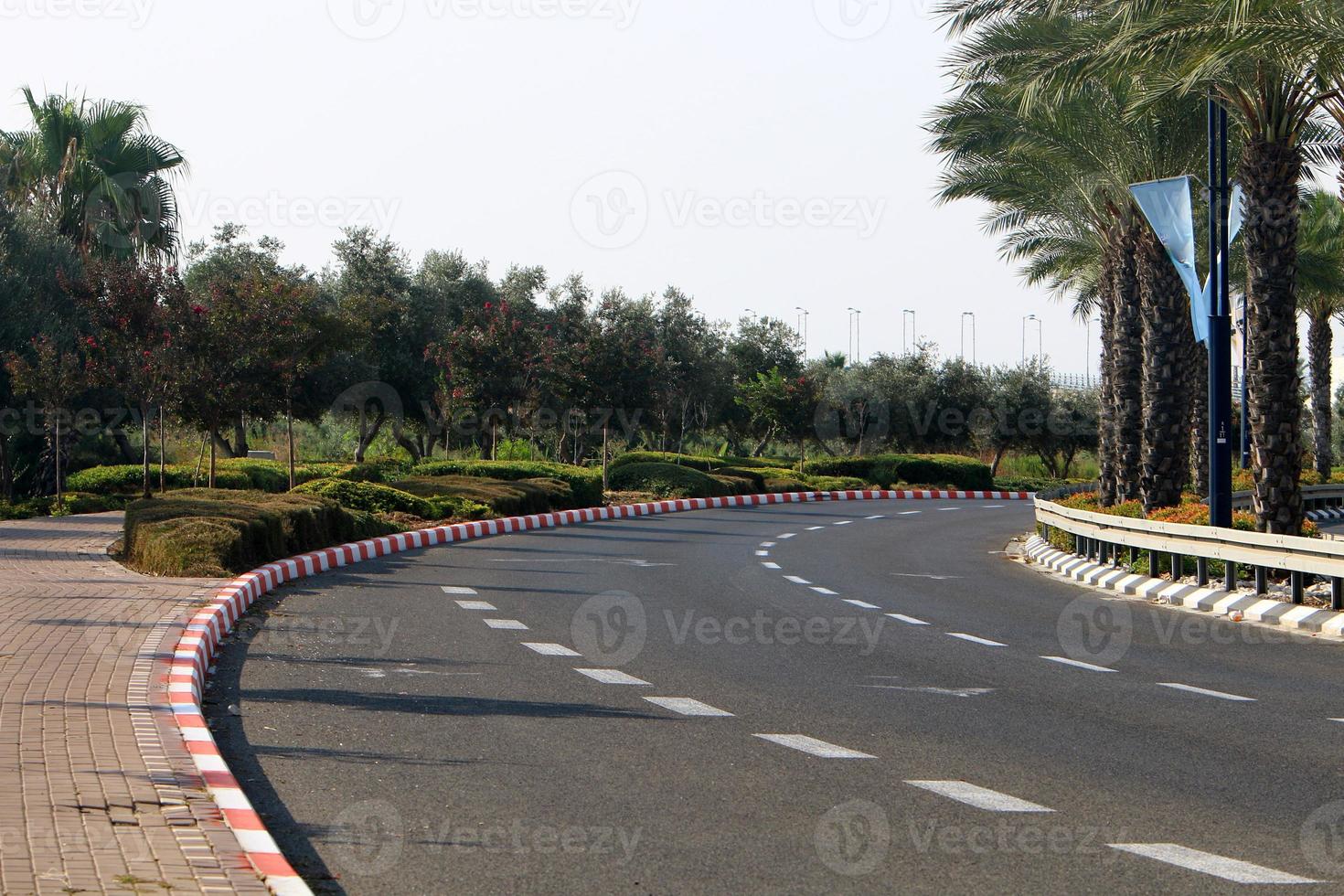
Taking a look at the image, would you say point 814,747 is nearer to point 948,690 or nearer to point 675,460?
point 948,690

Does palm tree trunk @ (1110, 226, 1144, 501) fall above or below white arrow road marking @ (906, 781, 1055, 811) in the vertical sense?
above

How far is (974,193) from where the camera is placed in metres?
32.4

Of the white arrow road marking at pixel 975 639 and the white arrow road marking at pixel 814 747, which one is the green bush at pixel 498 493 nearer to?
the white arrow road marking at pixel 975 639

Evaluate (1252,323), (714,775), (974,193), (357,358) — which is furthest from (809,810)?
(357,358)

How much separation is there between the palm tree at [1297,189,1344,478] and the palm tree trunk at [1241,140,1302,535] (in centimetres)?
2363

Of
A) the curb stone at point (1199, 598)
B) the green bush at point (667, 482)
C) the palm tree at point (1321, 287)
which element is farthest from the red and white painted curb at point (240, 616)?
the palm tree at point (1321, 287)

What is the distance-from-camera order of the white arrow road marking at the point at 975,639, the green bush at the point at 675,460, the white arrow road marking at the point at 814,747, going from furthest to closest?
the green bush at the point at 675,460
the white arrow road marking at the point at 975,639
the white arrow road marking at the point at 814,747

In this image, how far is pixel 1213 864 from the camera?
19.2 feet

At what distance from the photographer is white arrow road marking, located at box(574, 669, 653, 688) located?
35.0ft

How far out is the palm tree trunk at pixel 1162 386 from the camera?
965 inches

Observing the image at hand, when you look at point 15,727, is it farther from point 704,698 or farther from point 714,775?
point 704,698

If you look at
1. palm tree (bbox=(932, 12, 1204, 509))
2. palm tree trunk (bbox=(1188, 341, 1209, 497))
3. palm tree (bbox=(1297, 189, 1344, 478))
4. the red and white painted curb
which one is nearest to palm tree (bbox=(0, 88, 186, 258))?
the red and white painted curb

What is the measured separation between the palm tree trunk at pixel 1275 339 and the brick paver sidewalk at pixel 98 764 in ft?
44.1

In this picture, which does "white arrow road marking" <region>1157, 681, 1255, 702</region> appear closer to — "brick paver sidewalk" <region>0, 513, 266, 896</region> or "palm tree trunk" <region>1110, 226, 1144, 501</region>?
"brick paver sidewalk" <region>0, 513, 266, 896</region>
